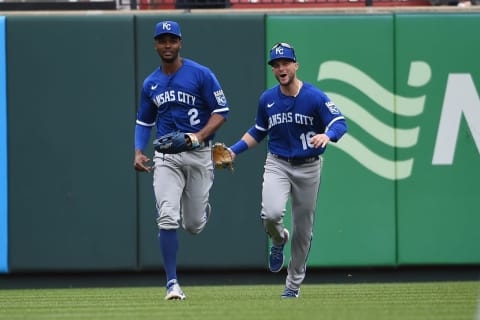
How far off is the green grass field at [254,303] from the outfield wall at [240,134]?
86 cm

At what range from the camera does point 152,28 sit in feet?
40.5

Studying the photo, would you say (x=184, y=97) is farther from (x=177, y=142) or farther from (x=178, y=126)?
(x=177, y=142)

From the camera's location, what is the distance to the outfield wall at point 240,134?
40.7 feet

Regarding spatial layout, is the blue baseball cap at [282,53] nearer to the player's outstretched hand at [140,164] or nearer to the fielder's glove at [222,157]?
the fielder's glove at [222,157]

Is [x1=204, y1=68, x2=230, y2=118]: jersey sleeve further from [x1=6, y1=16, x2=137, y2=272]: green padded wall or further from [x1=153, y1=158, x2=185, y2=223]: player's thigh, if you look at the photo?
[x1=6, y1=16, x2=137, y2=272]: green padded wall

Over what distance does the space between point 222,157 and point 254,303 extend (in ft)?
4.67

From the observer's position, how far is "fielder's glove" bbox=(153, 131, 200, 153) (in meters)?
9.03

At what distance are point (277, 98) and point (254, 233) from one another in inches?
135

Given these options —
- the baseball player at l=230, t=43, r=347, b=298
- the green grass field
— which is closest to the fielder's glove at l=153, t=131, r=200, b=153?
the baseball player at l=230, t=43, r=347, b=298

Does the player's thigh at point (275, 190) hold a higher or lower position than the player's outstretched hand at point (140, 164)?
lower

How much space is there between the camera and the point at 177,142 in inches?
356

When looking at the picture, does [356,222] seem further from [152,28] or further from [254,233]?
[152,28]

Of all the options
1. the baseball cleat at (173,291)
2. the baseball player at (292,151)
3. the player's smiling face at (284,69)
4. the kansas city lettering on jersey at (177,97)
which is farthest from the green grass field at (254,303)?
the player's smiling face at (284,69)

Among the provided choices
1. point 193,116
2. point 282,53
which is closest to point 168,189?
point 193,116
